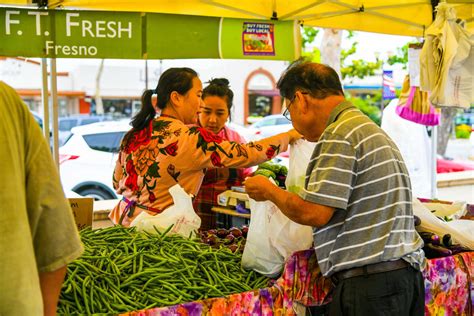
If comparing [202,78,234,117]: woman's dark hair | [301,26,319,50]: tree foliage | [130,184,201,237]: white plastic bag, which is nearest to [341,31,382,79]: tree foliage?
[301,26,319,50]: tree foliage

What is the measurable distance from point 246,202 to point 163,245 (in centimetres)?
132

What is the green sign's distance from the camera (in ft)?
14.3

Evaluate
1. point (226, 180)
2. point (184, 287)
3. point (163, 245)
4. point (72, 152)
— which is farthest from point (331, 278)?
point (72, 152)

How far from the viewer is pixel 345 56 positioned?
17.0 m

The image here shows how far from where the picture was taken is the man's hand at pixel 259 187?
8.25 ft

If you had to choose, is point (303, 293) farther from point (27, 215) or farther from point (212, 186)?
point (212, 186)

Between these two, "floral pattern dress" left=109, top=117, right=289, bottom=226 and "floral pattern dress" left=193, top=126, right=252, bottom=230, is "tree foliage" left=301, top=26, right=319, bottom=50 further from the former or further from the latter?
"floral pattern dress" left=109, top=117, right=289, bottom=226

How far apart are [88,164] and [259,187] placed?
7.25m

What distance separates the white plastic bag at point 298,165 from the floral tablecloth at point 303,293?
0.34m

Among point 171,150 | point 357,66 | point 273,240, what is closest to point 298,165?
point 273,240

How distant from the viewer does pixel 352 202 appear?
2.36 meters

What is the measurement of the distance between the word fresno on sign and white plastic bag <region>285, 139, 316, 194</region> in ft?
6.80

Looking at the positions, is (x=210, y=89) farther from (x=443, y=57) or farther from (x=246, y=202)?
(x=443, y=57)

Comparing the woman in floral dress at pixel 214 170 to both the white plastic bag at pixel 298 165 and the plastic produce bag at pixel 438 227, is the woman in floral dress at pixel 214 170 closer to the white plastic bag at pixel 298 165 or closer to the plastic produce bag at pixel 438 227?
the white plastic bag at pixel 298 165
